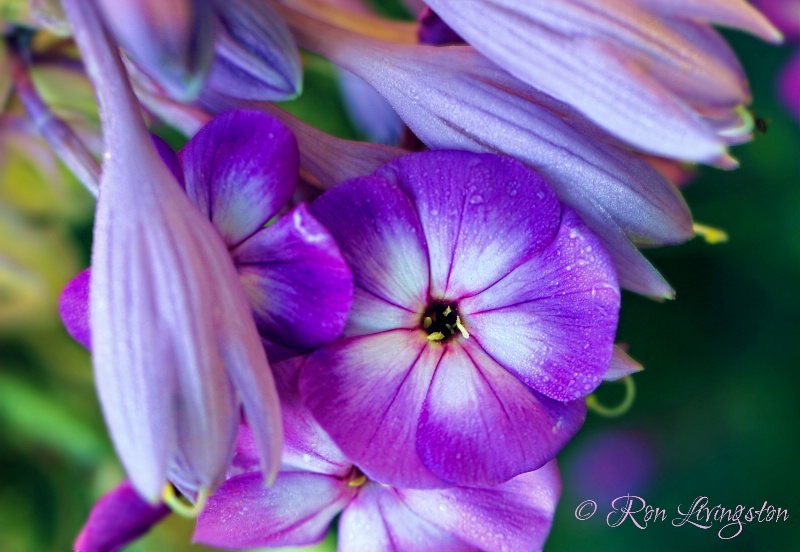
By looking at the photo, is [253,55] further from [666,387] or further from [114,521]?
[666,387]

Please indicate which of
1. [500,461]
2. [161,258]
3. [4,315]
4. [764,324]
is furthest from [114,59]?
[764,324]

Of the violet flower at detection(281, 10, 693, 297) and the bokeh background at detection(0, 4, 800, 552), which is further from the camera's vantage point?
the bokeh background at detection(0, 4, 800, 552)

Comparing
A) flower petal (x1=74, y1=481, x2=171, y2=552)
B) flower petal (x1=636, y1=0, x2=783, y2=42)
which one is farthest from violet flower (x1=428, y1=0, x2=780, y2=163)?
flower petal (x1=74, y1=481, x2=171, y2=552)

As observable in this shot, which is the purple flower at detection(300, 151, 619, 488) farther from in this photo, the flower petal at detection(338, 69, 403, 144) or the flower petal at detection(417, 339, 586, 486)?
the flower petal at detection(338, 69, 403, 144)

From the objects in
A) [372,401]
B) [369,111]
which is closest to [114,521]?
[372,401]

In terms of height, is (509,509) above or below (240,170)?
below

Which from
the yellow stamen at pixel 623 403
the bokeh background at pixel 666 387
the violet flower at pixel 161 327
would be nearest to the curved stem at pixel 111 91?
the violet flower at pixel 161 327
